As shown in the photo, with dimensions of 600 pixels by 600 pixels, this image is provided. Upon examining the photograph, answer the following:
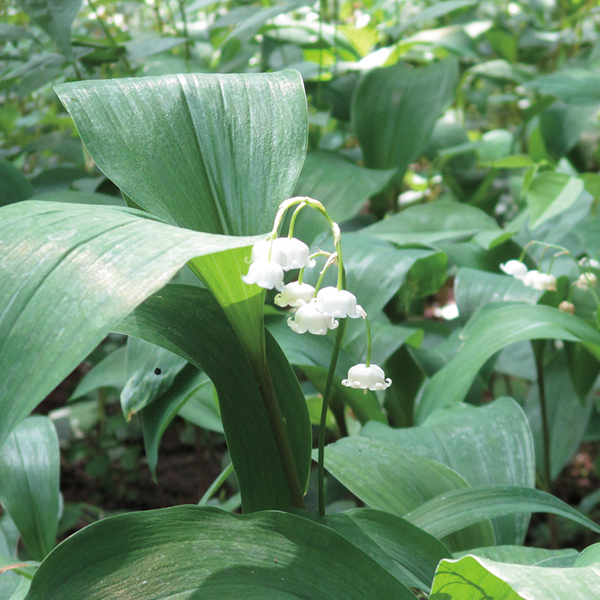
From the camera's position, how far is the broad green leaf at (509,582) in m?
0.34

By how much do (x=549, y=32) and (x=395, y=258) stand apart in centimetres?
180


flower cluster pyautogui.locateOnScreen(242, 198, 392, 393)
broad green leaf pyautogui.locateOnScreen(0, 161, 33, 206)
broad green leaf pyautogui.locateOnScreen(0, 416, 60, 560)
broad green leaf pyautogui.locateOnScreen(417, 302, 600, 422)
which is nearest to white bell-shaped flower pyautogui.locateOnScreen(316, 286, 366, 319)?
flower cluster pyautogui.locateOnScreen(242, 198, 392, 393)

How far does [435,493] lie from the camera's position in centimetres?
64

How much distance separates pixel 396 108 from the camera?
1482mm

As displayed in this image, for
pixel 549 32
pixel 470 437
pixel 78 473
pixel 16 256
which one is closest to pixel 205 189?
pixel 16 256

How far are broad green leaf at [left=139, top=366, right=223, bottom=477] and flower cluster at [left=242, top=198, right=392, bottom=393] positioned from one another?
20cm

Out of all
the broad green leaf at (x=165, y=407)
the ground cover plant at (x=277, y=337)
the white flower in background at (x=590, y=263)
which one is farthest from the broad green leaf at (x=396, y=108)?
the broad green leaf at (x=165, y=407)

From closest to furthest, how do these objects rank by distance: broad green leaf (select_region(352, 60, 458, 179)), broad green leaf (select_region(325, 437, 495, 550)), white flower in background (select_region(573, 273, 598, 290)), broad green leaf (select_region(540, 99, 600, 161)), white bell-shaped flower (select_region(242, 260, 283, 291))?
white bell-shaped flower (select_region(242, 260, 283, 291)) < broad green leaf (select_region(325, 437, 495, 550)) < white flower in background (select_region(573, 273, 598, 290)) < broad green leaf (select_region(352, 60, 458, 179)) < broad green leaf (select_region(540, 99, 600, 161))

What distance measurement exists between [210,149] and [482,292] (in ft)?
2.29

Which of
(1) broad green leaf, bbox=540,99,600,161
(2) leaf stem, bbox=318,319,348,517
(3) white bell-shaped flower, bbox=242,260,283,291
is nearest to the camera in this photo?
(3) white bell-shaped flower, bbox=242,260,283,291

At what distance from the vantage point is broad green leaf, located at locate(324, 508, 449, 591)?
1.69 ft

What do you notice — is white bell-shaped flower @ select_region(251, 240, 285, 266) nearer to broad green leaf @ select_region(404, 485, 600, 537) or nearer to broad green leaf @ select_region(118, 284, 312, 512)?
broad green leaf @ select_region(118, 284, 312, 512)

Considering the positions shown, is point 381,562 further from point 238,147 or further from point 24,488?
point 24,488

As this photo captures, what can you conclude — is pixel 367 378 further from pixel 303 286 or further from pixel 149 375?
pixel 149 375
